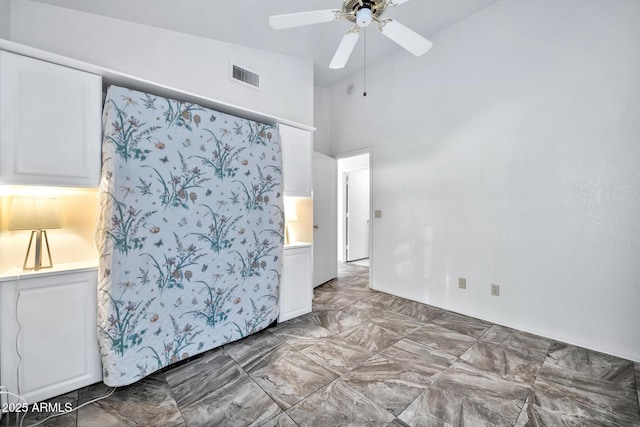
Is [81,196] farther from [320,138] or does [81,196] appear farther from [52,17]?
[320,138]

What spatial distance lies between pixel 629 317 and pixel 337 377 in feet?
7.92

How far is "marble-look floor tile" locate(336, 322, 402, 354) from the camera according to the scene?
2311 millimetres

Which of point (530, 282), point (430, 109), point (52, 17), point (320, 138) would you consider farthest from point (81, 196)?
point (530, 282)

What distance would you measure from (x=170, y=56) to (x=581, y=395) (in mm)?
4044

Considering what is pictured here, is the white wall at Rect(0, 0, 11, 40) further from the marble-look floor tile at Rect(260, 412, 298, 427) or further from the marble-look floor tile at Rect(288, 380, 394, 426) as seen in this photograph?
the marble-look floor tile at Rect(288, 380, 394, 426)

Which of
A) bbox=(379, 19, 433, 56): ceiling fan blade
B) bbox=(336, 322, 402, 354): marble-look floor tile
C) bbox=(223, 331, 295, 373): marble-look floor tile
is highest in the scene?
bbox=(379, 19, 433, 56): ceiling fan blade

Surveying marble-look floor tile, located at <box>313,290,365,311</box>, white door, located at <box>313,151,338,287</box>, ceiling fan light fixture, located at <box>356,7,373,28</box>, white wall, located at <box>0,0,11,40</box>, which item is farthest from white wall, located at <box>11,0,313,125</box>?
marble-look floor tile, located at <box>313,290,365,311</box>

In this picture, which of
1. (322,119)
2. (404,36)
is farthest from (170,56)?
(322,119)

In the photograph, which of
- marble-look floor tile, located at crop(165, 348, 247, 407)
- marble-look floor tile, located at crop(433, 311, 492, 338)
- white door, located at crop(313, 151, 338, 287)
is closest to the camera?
marble-look floor tile, located at crop(165, 348, 247, 407)

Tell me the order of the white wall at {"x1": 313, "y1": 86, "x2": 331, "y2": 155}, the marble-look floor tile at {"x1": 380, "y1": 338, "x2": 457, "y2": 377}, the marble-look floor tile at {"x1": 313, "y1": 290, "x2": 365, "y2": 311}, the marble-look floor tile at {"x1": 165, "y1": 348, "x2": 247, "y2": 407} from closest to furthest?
1. the marble-look floor tile at {"x1": 165, "y1": 348, "x2": 247, "y2": 407}
2. the marble-look floor tile at {"x1": 380, "y1": 338, "x2": 457, "y2": 377}
3. the marble-look floor tile at {"x1": 313, "y1": 290, "x2": 365, "y2": 311}
4. the white wall at {"x1": 313, "y1": 86, "x2": 331, "y2": 155}

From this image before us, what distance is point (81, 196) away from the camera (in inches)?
74.2

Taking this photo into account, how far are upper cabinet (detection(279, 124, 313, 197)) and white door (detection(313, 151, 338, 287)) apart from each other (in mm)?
1074

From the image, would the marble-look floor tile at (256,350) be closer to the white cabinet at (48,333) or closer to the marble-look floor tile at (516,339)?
the white cabinet at (48,333)

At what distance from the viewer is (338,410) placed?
5.09ft
